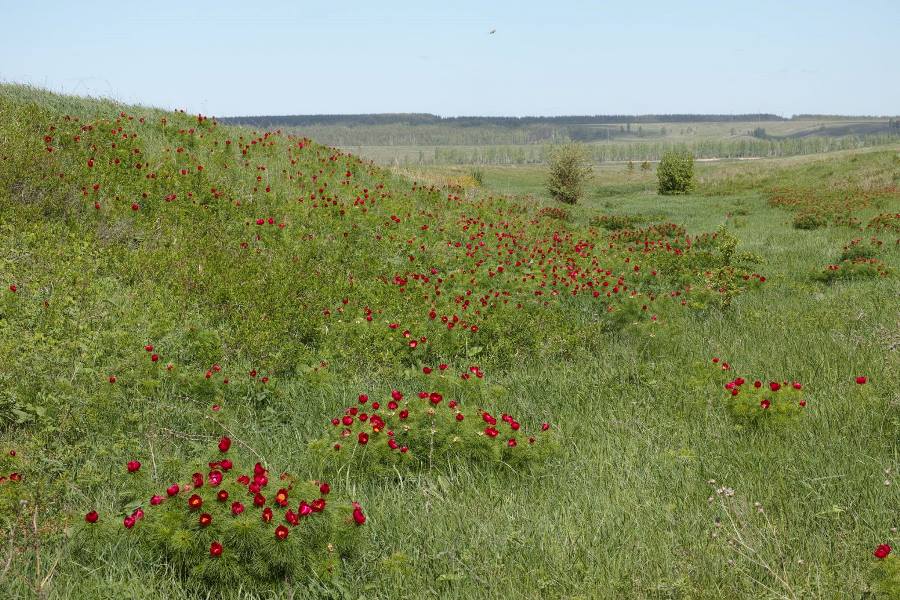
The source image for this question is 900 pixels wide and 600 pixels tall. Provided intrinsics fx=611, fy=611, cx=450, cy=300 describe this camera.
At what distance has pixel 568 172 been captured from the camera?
31016mm

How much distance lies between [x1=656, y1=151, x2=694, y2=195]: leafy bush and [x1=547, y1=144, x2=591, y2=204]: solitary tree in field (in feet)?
28.7

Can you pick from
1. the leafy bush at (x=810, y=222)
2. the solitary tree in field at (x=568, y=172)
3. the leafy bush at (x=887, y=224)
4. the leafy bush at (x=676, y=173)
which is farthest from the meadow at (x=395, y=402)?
the leafy bush at (x=676, y=173)

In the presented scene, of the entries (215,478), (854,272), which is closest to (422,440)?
(215,478)

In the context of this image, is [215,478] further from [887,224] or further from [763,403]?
[887,224]

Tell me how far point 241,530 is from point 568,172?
3003cm

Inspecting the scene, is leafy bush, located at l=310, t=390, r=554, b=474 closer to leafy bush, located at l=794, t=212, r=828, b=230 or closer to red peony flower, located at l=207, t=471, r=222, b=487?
red peony flower, located at l=207, t=471, r=222, b=487

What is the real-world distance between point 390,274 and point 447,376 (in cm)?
460

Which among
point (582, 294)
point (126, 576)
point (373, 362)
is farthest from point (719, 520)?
point (582, 294)

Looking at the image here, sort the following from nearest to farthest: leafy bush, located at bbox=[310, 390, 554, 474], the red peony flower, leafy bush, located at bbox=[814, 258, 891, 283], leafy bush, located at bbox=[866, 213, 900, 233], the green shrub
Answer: the red peony flower → leafy bush, located at bbox=[310, 390, 554, 474] → the green shrub → leafy bush, located at bbox=[814, 258, 891, 283] → leafy bush, located at bbox=[866, 213, 900, 233]

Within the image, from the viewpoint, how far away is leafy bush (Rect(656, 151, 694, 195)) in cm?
3772

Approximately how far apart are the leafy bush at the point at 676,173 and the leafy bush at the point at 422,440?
122ft

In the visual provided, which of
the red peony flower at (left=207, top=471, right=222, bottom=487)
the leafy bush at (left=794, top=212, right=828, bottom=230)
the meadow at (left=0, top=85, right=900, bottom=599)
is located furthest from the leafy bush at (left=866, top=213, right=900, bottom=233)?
the red peony flower at (left=207, top=471, right=222, bottom=487)

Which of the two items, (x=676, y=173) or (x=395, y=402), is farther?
(x=676, y=173)

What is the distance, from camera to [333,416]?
5.13 meters
